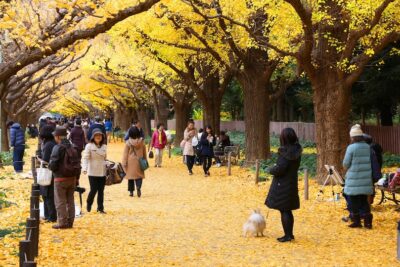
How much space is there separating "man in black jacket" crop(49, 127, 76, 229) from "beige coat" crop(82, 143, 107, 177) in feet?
5.26

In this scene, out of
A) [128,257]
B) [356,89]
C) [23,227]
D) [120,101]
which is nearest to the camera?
[128,257]

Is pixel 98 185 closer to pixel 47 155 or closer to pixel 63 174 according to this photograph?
pixel 47 155

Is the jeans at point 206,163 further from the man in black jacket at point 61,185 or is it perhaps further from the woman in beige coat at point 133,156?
the man in black jacket at point 61,185

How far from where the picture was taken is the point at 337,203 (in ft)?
45.8

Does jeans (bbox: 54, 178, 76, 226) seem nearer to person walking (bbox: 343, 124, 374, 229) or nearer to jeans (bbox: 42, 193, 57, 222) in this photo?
jeans (bbox: 42, 193, 57, 222)

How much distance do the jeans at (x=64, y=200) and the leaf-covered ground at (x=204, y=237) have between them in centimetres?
24

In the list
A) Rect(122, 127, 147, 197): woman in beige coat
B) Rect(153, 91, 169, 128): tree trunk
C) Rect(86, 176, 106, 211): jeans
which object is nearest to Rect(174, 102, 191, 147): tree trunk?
Rect(153, 91, 169, 128): tree trunk

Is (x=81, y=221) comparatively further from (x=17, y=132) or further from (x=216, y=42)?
(x=216, y=42)

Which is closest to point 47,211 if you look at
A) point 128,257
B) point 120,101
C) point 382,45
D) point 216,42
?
point 128,257

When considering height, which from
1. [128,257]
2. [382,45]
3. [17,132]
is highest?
[382,45]

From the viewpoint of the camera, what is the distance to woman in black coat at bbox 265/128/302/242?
9.41m

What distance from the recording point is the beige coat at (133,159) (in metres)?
15.1

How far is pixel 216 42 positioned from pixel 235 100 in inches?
1135

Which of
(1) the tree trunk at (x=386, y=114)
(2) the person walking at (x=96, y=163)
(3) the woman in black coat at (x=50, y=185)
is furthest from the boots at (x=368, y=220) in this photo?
(1) the tree trunk at (x=386, y=114)
